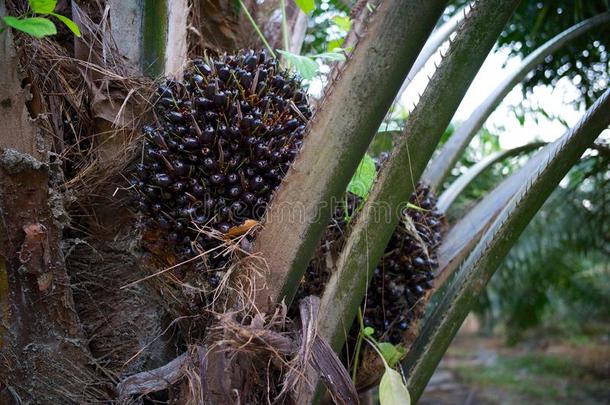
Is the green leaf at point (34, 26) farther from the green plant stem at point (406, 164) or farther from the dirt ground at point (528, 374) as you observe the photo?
the dirt ground at point (528, 374)

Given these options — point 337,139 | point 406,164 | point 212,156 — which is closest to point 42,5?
point 212,156

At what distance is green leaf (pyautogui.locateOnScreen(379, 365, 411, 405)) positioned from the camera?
99 cm

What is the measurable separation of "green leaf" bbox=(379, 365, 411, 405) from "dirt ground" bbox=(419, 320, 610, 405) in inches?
206

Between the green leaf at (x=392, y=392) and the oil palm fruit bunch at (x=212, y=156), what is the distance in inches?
14.8

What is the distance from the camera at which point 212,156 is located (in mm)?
1048

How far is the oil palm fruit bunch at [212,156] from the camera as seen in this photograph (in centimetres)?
104

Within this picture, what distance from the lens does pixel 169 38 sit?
1255mm

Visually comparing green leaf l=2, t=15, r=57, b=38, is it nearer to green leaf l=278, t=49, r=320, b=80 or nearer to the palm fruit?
A: green leaf l=278, t=49, r=320, b=80

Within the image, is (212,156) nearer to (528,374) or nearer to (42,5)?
(42,5)

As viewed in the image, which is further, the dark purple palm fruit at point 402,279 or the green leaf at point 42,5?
the dark purple palm fruit at point 402,279

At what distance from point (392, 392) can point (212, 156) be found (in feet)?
1.72

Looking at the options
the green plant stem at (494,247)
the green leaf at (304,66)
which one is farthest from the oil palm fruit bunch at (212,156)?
the green plant stem at (494,247)

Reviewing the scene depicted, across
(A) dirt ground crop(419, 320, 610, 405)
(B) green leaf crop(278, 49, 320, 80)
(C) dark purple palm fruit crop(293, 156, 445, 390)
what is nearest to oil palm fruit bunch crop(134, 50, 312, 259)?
(B) green leaf crop(278, 49, 320, 80)

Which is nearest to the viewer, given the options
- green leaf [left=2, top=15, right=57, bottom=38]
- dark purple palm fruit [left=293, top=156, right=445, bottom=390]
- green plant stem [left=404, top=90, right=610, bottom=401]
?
green leaf [left=2, top=15, right=57, bottom=38]
